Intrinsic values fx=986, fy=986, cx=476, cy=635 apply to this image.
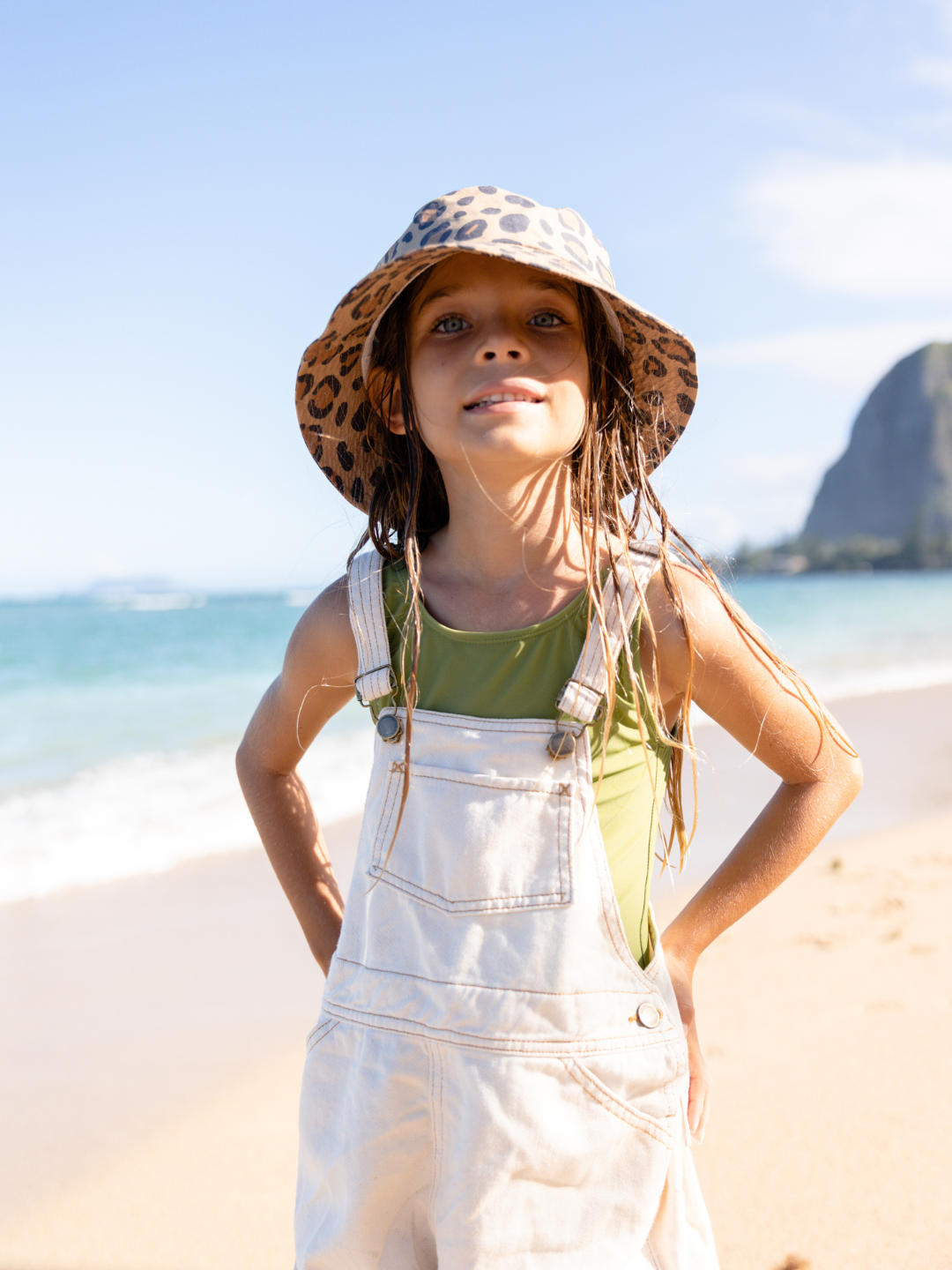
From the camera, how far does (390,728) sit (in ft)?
4.63

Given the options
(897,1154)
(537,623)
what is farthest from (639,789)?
(897,1154)

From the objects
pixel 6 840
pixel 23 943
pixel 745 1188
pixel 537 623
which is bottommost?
pixel 6 840

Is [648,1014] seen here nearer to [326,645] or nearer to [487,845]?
[487,845]

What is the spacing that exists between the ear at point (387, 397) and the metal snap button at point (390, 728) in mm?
520

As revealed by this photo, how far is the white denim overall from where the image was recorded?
49.4 inches

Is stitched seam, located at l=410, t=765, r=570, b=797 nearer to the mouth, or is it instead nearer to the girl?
the girl

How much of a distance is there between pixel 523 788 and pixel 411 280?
78 cm

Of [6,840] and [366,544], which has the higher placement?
[366,544]

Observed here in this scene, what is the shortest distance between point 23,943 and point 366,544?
2979mm

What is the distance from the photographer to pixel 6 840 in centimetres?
533

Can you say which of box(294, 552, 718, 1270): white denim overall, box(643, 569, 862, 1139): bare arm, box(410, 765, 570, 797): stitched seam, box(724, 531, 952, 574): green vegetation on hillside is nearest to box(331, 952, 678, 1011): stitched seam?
box(294, 552, 718, 1270): white denim overall

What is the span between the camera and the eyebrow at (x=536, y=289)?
1.46 meters

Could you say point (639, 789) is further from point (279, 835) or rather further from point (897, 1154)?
point (897, 1154)

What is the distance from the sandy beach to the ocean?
0.73 m
